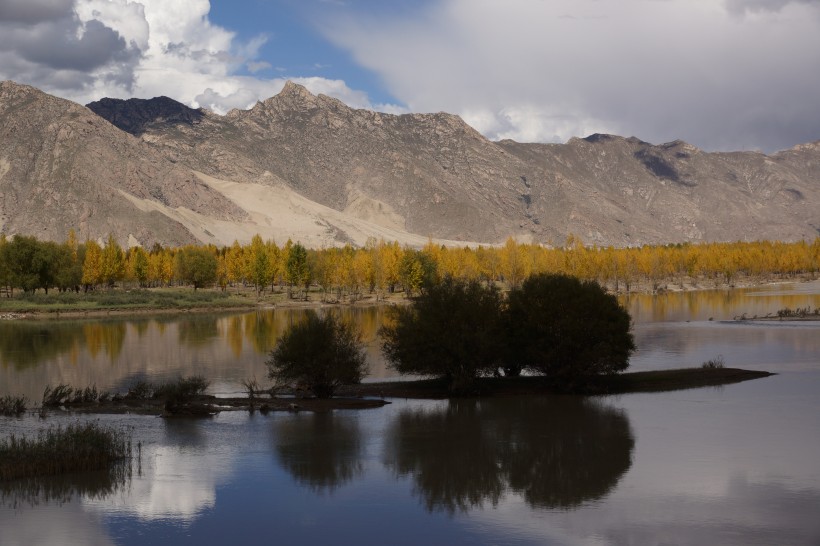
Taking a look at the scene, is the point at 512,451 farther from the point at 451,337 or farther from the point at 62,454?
the point at 62,454

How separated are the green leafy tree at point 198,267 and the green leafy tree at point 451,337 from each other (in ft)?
332

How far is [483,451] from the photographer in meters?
31.7

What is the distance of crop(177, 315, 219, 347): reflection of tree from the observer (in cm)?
7312

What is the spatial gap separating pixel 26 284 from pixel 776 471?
10459 cm

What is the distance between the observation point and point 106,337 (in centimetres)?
7675

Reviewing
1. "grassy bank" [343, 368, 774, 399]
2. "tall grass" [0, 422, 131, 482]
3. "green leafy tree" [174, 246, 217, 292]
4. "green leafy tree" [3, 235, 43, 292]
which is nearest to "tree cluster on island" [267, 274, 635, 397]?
"grassy bank" [343, 368, 774, 399]

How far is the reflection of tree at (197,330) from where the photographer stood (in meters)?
73.1

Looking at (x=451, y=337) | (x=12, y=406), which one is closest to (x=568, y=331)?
(x=451, y=337)

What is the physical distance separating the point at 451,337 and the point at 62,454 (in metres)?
19.4

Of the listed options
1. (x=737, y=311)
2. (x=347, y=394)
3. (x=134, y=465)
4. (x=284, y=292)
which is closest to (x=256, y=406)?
(x=347, y=394)

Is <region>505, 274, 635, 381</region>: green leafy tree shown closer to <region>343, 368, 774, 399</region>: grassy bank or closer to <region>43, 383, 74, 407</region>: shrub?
<region>343, 368, 774, 399</region>: grassy bank

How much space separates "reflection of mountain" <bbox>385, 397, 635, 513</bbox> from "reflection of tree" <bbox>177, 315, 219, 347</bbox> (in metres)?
36.8

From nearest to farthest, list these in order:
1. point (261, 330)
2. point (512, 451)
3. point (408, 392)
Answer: point (512, 451), point (408, 392), point (261, 330)

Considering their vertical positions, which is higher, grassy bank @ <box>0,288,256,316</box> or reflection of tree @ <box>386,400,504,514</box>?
grassy bank @ <box>0,288,256,316</box>
